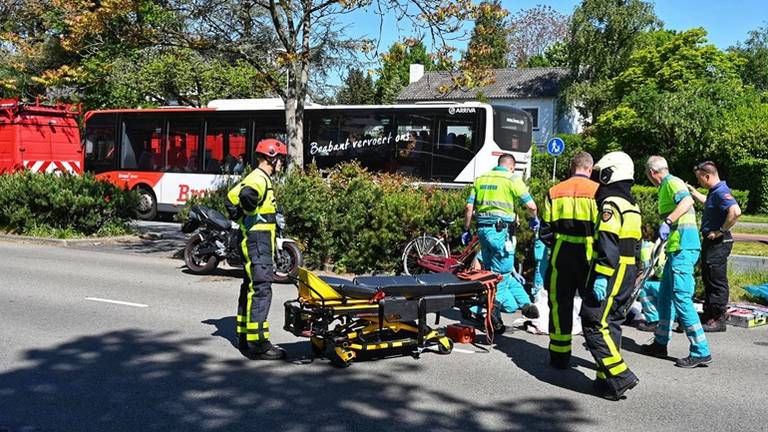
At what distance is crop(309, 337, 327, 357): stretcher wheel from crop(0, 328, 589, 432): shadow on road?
24 cm

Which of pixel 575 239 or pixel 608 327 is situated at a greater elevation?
pixel 575 239

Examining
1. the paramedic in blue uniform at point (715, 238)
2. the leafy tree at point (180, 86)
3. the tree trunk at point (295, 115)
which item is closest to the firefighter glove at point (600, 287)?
the paramedic in blue uniform at point (715, 238)

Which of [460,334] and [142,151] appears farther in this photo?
[142,151]

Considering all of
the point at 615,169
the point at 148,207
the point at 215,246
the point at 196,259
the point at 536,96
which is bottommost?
the point at 196,259

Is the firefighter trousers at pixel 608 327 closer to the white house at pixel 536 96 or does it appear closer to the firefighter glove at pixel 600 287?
the firefighter glove at pixel 600 287

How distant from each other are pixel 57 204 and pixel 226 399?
432 inches

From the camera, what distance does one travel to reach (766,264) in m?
14.3

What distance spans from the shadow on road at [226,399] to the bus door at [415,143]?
11841 millimetres

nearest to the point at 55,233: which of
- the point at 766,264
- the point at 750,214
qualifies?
the point at 766,264

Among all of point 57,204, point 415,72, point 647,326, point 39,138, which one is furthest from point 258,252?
point 415,72

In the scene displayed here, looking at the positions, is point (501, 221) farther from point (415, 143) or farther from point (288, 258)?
Result: point (415, 143)

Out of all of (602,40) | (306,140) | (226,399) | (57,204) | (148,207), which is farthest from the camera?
(602,40)

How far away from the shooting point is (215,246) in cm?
1133

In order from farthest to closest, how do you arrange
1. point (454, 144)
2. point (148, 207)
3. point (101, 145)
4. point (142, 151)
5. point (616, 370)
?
point (101, 145)
point (142, 151)
point (148, 207)
point (454, 144)
point (616, 370)
